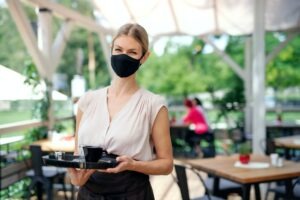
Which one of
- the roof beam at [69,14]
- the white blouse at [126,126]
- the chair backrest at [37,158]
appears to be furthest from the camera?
the roof beam at [69,14]

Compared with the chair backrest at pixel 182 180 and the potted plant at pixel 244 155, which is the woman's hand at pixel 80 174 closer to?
the chair backrest at pixel 182 180

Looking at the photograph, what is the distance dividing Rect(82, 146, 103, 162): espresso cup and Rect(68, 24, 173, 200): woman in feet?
0.21

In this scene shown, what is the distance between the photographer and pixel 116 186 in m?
1.40

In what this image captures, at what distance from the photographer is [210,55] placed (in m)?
15.1

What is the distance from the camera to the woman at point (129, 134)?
4.53 feet

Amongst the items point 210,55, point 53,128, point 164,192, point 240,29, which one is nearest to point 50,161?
point 164,192

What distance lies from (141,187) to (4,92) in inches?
148

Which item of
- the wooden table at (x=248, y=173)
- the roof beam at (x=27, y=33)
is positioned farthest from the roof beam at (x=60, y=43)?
the wooden table at (x=248, y=173)

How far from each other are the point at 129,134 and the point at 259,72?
4073 mm

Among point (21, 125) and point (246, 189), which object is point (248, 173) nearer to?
point (246, 189)

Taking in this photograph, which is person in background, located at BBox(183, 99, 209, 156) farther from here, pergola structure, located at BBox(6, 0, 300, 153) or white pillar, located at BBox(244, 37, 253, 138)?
white pillar, located at BBox(244, 37, 253, 138)

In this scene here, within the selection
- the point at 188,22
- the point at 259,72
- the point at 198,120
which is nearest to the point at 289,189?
the point at 259,72

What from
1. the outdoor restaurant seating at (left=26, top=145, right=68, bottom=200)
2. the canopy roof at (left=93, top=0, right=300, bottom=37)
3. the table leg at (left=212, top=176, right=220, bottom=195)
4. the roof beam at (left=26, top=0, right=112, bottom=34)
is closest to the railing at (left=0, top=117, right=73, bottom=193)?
the outdoor restaurant seating at (left=26, top=145, right=68, bottom=200)

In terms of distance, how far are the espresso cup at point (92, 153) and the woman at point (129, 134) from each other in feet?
0.21
